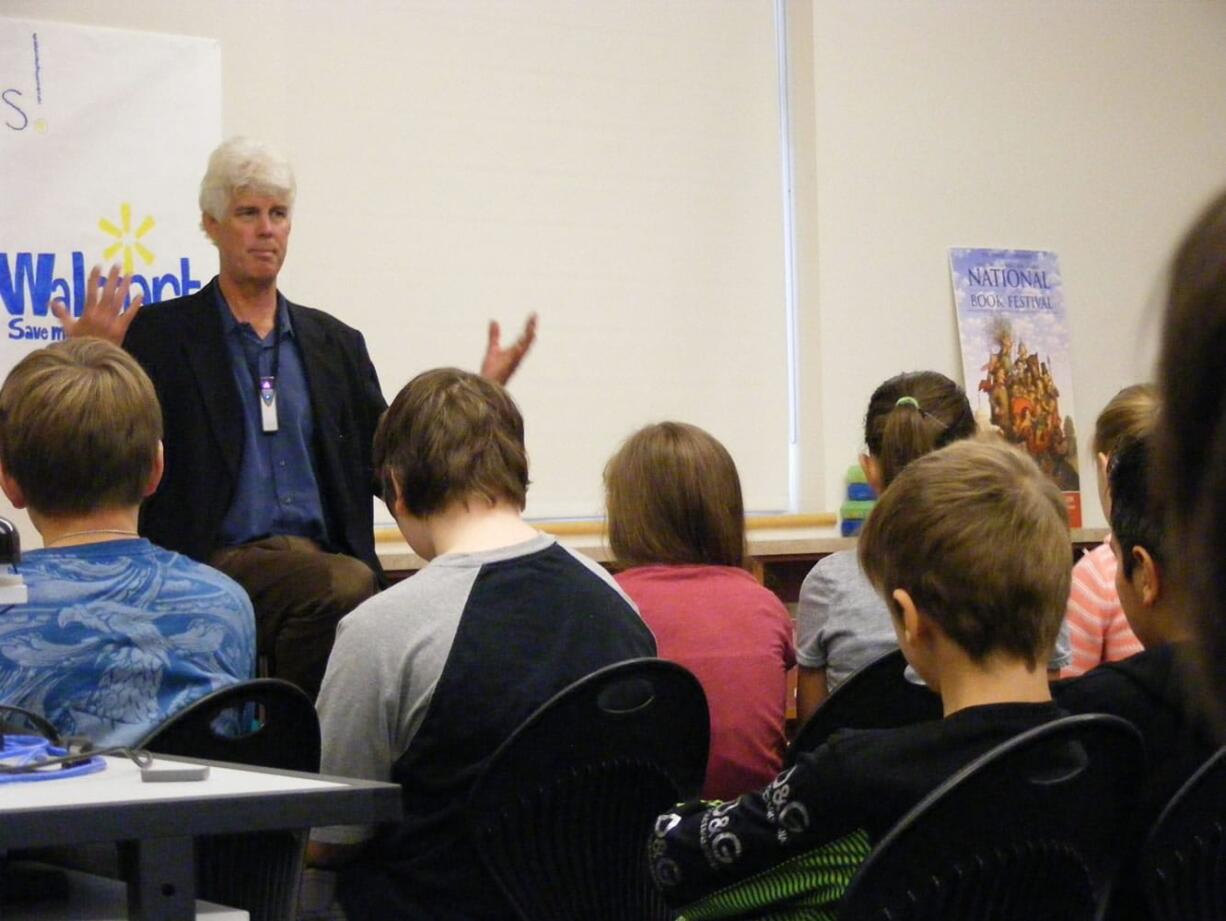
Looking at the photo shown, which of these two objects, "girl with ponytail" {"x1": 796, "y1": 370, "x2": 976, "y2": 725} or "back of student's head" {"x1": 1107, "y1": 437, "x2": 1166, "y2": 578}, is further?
"girl with ponytail" {"x1": 796, "y1": 370, "x2": 976, "y2": 725}

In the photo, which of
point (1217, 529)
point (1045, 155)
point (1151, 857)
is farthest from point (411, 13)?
point (1217, 529)

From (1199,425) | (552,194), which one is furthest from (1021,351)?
(1199,425)

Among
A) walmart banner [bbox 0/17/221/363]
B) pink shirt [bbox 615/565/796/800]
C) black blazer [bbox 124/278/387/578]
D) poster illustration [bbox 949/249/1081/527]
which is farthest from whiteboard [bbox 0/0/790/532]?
pink shirt [bbox 615/565/796/800]

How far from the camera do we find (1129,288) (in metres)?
5.73

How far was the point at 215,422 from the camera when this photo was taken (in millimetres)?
3080

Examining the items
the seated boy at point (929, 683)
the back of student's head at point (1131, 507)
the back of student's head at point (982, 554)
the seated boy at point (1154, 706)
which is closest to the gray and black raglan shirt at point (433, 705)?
the seated boy at point (929, 683)

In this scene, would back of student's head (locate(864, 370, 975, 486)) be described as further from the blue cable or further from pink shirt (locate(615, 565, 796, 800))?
the blue cable

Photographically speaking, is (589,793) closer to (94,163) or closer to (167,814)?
(167,814)

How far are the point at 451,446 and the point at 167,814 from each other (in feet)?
3.44

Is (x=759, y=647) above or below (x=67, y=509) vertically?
below

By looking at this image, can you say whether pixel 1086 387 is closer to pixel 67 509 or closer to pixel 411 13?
pixel 411 13

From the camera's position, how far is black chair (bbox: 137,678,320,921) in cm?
155

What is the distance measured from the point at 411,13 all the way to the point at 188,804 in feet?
12.8

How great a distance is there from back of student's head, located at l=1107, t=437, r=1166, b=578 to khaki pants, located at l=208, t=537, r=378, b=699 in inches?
58.6
